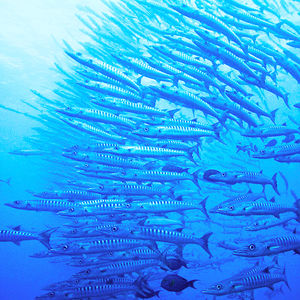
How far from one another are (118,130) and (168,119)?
1.73m

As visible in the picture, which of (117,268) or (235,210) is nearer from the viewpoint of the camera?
(235,210)

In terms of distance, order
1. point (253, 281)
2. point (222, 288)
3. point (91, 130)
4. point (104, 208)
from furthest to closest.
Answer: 1. point (91, 130)
2. point (104, 208)
3. point (253, 281)
4. point (222, 288)

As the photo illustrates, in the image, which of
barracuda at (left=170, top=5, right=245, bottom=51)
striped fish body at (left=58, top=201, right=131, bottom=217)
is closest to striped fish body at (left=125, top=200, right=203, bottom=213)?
A: striped fish body at (left=58, top=201, right=131, bottom=217)

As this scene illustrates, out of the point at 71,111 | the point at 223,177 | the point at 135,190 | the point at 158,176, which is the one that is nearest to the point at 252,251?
the point at 223,177

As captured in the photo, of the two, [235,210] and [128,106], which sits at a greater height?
[128,106]

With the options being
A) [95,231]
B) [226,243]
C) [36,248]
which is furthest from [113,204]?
[36,248]

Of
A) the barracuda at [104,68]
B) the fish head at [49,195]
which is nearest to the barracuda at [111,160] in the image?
the fish head at [49,195]

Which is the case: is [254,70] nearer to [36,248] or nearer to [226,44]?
[226,44]

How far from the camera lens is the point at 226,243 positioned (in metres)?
8.50

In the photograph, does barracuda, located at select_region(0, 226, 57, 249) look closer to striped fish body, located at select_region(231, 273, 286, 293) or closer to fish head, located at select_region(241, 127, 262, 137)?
striped fish body, located at select_region(231, 273, 286, 293)

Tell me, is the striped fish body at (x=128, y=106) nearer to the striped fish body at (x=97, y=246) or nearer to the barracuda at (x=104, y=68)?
the barracuda at (x=104, y=68)

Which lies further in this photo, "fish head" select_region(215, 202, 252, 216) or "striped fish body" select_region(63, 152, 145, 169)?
"striped fish body" select_region(63, 152, 145, 169)

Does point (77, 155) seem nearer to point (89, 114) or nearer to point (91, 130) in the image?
point (91, 130)

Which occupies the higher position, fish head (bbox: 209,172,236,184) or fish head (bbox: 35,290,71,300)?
fish head (bbox: 209,172,236,184)
